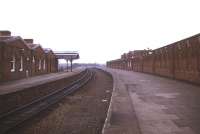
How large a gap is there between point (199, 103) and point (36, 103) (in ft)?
28.3

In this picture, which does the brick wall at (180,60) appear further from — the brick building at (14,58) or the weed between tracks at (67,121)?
the brick building at (14,58)

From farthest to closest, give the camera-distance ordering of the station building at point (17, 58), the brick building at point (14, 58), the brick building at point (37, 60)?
the brick building at point (37, 60)
the station building at point (17, 58)
the brick building at point (14, 58)

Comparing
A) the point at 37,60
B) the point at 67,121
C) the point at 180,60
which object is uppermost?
the point at 37,60

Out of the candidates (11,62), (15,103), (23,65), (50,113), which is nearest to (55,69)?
(23,65)

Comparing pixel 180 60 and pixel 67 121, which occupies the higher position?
pixel 180 60

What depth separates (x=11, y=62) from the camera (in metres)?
33.4

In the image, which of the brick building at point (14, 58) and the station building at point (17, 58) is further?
the station building at point (17, 58)

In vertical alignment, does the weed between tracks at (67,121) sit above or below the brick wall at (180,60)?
below

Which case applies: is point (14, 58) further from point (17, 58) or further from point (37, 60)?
point (37, 60)

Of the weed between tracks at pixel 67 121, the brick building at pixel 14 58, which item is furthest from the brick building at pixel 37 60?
the weed between tracks at pixel 67 121

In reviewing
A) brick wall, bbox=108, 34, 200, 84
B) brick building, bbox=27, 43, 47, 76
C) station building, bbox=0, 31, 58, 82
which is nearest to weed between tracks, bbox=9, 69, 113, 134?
brick wall, bbox=108, 34, 200, 84

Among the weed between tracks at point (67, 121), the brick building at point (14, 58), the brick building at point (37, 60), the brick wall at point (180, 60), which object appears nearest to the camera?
the weed between tracks at point (67, 121)

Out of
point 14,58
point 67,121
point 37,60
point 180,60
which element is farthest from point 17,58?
point 67,121

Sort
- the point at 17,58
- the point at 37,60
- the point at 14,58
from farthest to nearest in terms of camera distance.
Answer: the point at 37,60 < the point at 17,58 < the point at 14,58
